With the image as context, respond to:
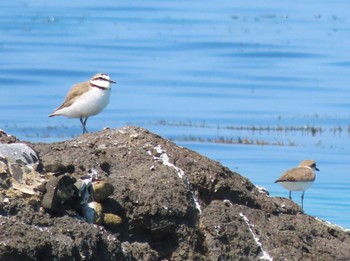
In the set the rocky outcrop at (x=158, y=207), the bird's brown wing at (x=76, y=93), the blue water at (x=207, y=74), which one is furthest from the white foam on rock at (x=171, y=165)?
the blue water at (x=207, y=74)

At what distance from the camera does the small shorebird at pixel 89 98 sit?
14562 millimetres

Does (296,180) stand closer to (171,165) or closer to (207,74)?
(171,165)

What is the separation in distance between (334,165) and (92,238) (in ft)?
43.6

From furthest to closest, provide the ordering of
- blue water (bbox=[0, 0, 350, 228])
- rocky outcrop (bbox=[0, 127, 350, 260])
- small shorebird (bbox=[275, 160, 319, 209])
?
blue water (bbox=[0, 0, 350, 228])
small shorebird (bbox=[275, 160, 319, 209])
rocky outcrop (bbox=[0, 127, 350, 260])

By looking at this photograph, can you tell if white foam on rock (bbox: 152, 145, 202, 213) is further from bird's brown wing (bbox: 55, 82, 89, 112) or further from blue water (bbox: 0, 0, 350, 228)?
blue water (bbox: 0, 0, 350, 228)

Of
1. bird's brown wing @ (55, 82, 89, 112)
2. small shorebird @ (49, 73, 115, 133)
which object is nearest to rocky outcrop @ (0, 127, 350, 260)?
small shorebird @ (49, 73, 115, 133)

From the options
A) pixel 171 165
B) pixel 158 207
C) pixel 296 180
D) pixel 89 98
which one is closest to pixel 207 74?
pixel 296 180

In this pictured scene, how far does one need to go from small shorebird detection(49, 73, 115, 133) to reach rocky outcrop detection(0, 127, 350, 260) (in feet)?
16.6

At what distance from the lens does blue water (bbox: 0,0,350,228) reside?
71.9 feet

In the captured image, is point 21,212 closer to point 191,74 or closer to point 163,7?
point 191,74

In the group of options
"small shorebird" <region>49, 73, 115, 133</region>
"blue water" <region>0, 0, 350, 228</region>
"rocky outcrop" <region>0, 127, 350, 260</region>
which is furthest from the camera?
"blue water" <region>0, 0, 350, 228</region>

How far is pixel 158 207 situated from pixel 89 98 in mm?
6135

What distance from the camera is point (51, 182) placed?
7941 mm

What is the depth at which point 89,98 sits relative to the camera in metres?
14.6
